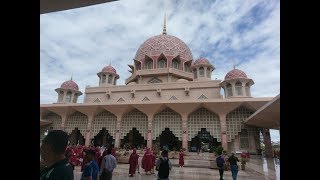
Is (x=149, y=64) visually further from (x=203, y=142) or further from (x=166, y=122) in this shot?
(x=203, y=142)

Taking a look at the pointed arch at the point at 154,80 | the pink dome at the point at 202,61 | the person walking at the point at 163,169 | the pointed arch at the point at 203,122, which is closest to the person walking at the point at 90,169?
the person walking at the point at 163,169

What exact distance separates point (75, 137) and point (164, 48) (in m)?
14.5

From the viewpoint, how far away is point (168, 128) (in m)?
21.2

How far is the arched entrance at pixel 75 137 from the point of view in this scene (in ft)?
76.2

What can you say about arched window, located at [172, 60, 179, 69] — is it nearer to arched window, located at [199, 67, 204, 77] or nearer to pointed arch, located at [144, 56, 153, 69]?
pointed arch, located at [144, 56, 153, 69]

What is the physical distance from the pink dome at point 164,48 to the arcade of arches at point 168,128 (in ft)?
30.2

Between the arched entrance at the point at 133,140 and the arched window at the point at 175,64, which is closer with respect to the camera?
the arched entrance at the point at 133,140

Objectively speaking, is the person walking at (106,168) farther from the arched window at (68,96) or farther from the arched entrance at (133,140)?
the arched window at (68,96)

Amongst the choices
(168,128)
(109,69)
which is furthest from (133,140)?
(109,69)

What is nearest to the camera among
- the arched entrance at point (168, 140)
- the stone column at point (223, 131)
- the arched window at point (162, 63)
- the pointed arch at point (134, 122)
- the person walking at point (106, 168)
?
the person walking at point (106, 168)

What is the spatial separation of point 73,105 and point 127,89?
5.72 metres
